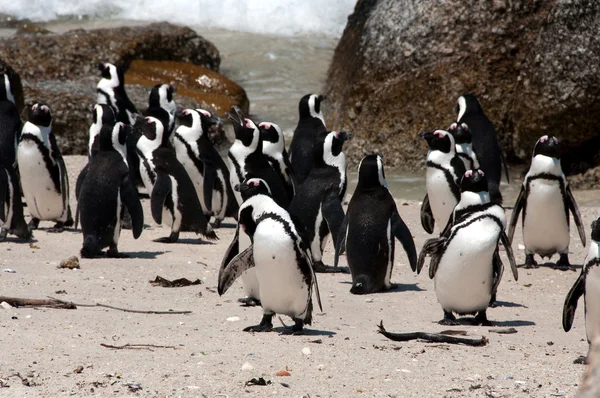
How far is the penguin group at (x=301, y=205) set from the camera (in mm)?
5406

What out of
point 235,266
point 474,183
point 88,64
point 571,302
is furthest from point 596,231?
point 88,64

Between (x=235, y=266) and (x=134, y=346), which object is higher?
(x=235, y=266)

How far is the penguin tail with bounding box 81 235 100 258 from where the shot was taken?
7848 millimetres

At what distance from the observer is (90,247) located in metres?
7.85

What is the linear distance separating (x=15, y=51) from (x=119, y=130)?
33.3ft

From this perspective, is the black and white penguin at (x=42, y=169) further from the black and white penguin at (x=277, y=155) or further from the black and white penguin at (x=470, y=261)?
the black and white penguin at (x=470, y=261)

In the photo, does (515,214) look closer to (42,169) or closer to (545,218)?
(545,218)

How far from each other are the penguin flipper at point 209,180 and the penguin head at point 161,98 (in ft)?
7.21

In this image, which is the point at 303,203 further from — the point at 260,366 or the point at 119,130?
the point at 260,366

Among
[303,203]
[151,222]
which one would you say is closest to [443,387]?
[303,203]

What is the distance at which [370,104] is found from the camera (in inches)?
546

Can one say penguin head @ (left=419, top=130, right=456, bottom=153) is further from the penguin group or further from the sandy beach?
the sandy beach

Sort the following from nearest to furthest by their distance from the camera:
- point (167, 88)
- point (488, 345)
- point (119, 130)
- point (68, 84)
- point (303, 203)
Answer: point (488, 345) < point (303, 203) < point (119, 130) < point (167, 88) < point (68, 84)

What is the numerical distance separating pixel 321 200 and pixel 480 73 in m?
6.34
